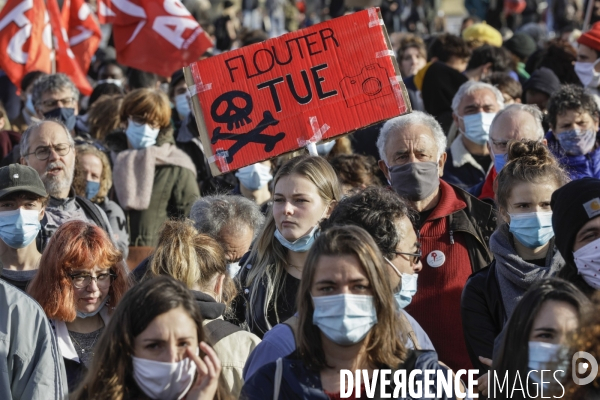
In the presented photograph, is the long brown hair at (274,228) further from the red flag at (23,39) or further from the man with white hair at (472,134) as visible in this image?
the red flag at (23,39)

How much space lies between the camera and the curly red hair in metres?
5.07

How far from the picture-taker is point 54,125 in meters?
7.16

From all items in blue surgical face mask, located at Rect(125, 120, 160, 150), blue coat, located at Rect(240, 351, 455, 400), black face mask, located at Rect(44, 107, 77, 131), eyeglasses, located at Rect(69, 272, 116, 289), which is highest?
black face mask, located at Rect(44, 107, 77, 131)

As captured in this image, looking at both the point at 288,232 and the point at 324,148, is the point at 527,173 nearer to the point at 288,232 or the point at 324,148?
the point at 288,232

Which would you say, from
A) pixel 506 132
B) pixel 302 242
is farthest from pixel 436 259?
pixel 506 132

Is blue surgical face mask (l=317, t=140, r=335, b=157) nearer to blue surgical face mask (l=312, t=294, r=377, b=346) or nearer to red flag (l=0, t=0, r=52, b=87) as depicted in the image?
red flag (l=0, t=0, r=52, b=87)

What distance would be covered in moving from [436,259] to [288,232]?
80cm

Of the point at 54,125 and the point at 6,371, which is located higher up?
the point at 54,125

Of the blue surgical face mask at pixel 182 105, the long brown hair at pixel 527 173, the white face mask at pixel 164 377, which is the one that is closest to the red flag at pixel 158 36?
the blue surgical face mask at pixel 182 105

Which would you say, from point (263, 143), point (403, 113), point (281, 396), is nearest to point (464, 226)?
point (403, 113)

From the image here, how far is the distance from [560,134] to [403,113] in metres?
1.66

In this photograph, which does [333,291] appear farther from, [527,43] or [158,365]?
[527,43]

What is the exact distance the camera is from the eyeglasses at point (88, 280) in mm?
5152

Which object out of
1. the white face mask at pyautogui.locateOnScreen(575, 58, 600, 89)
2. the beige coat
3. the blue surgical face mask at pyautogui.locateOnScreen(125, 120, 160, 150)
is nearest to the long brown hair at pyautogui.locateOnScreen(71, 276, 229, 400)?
the beige coat
